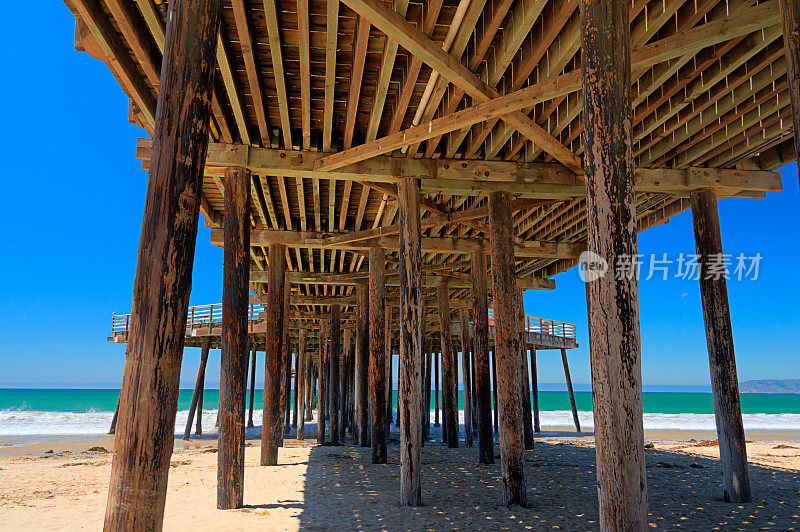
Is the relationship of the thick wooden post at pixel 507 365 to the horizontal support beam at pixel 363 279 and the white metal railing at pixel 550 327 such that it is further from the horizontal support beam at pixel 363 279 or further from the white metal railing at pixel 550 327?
the white metal railing at pixel 550 327

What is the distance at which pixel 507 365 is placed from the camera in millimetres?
7172

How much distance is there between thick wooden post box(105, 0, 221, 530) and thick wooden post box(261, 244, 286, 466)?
8.24 metres

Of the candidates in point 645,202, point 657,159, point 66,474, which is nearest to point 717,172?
point 657,159

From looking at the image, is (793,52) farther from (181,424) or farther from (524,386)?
(181,424)

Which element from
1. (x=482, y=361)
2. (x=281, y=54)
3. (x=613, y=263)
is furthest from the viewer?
(x=482, y=361)

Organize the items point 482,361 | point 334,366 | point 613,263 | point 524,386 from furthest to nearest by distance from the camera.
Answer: point 334,366
point 524,386
point 482,361
point 613,263

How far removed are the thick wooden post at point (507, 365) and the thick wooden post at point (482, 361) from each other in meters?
2.59

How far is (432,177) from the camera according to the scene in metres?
7.88

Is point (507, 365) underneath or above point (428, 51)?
underneath

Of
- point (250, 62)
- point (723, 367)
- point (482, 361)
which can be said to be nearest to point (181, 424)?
point (482, 361)

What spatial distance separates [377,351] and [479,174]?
184 inches

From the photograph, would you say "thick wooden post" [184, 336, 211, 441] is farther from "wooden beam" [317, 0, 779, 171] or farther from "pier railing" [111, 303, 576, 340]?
"wooden beam" [317, 0, 779, 171]

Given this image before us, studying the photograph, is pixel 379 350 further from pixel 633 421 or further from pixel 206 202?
pixel 633 421

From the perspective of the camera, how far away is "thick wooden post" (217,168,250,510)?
682 cm
